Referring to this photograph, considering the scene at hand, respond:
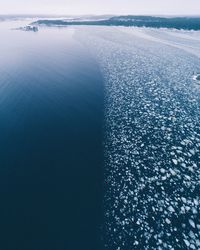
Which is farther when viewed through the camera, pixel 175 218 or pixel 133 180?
pixel 133 180

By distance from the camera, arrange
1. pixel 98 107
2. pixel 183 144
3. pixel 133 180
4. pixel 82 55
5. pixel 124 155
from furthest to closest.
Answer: pixel 82 55 → pixel 98 107 → pixel 183 144 → pixel 124 155 → pixel 133 180

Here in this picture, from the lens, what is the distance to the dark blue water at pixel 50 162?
937 cm

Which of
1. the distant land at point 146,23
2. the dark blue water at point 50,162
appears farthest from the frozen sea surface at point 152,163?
the distant land at point 146,23

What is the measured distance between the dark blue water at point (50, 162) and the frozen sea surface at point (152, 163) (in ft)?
3.14

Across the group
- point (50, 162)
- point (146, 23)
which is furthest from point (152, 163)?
point (146, 23)

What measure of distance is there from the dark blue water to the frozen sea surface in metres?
0.96

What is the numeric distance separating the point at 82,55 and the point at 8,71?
14.9 m

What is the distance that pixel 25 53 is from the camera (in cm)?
4147

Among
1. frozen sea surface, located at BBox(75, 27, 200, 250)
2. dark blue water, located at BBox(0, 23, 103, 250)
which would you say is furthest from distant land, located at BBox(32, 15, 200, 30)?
dark blue water, located at BBox(0, 23, 103, 250)

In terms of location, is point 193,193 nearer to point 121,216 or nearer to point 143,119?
point 121,216

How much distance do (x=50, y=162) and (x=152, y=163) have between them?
638cm

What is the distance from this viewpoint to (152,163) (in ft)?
43.5

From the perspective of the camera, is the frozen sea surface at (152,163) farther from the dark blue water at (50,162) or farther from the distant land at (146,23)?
the distant land at (146,23)

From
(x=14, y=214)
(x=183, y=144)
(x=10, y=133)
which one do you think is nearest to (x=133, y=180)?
(x=183, y=144)
